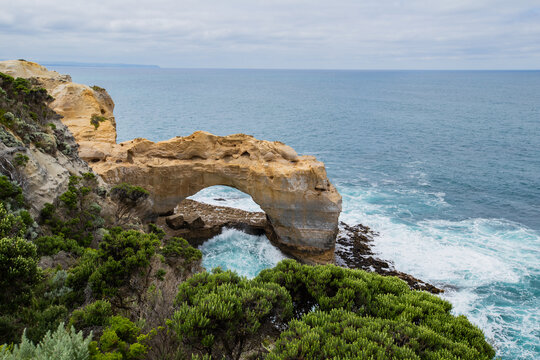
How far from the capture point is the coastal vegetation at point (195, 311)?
328 inches

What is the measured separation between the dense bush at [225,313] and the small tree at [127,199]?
49.8ft

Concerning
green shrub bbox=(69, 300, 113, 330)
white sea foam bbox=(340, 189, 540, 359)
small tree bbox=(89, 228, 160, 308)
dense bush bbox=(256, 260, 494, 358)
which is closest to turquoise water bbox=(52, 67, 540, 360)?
white sea foam bbox=(340, 189, 540, 359)

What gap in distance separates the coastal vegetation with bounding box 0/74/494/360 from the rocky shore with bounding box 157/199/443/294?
57.1 feet

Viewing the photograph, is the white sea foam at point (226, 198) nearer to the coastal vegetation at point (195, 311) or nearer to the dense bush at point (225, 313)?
the coastal vegetation at point (195, 311)

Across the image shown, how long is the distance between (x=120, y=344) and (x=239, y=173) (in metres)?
22.1

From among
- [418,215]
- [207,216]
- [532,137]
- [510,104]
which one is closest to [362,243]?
[418,215]

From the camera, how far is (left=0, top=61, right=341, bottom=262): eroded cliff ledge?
28.3m

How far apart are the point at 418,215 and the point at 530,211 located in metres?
11.9

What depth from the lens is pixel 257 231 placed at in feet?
115

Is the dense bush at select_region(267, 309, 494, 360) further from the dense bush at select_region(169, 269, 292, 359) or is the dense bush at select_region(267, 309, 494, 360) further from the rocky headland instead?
the rocky headland

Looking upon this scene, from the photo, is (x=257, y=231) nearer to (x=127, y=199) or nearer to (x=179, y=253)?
(x=127, y=199)

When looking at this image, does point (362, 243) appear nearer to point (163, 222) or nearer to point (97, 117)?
point (163, 222)

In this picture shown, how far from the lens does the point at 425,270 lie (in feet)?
96.7

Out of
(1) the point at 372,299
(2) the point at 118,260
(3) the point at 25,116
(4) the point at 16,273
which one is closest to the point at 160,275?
(2) the point at 118,260
